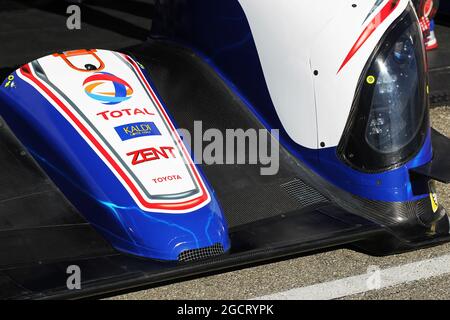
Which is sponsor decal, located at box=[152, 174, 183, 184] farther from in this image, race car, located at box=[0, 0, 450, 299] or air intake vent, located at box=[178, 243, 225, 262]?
air intake vent, located at box=[178, 243, 225, 262]

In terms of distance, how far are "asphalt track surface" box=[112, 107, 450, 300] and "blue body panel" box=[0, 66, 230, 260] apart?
241 mm

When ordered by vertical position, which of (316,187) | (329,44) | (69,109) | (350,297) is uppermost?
(329,44)

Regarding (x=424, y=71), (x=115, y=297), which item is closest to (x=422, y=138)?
(x=424, y=71)

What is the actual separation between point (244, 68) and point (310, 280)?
4.18 feet

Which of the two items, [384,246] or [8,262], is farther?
[384,246]

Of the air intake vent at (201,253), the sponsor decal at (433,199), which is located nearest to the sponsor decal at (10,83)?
the air intake vent at (201,253)

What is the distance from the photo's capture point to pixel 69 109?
4746 mm

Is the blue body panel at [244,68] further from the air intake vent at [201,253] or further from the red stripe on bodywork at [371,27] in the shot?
the air intake vent at [201,253]

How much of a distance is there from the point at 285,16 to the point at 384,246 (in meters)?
1.24

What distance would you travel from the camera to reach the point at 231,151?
5121mm

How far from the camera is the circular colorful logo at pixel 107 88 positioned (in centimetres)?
482

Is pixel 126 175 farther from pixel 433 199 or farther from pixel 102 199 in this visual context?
pixel 433 199

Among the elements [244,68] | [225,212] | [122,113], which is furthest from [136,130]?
[244,68]
